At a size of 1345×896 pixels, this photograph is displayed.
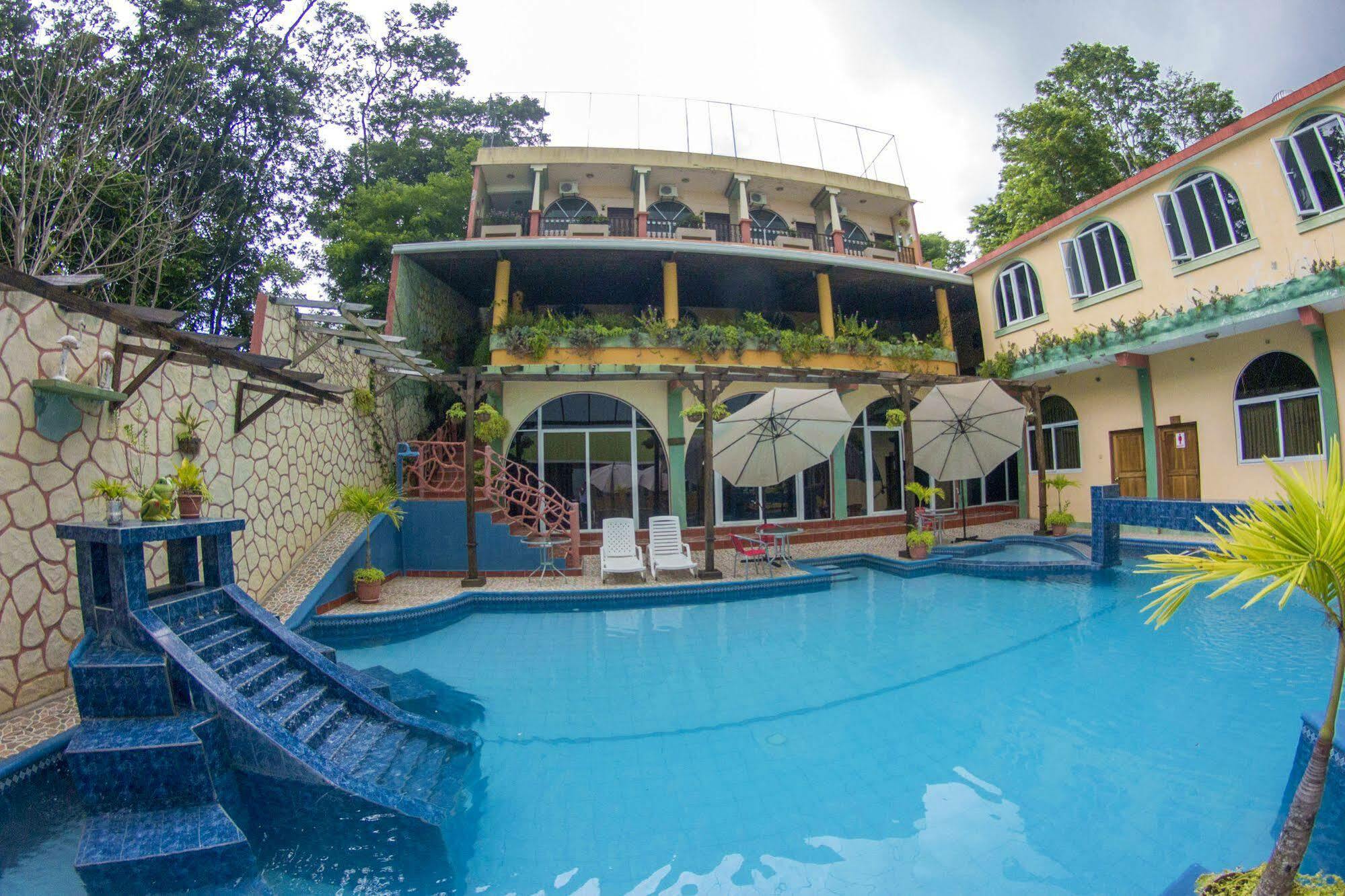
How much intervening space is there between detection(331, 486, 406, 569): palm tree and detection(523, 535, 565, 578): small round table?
2095 mm

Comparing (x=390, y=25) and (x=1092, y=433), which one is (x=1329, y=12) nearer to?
(x=1092, y=433)

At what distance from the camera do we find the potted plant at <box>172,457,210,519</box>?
14.9 feet

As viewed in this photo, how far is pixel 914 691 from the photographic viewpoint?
17.0 ft

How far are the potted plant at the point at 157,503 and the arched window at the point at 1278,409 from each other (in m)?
14.6

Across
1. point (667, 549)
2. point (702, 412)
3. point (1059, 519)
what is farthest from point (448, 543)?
point (1059, 519)

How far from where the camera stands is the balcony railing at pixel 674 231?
1480 centimetres

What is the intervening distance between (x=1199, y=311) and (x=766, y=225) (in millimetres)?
9884

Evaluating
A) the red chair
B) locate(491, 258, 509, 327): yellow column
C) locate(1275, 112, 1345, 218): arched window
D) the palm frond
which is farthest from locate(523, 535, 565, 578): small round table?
locate(1275, 112, 1345, 218): arched window

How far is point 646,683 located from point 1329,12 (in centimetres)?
1681

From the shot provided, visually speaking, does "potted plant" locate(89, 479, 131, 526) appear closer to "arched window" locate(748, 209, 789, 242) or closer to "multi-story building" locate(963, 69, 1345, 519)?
"arched window" locate(748, 209, 789, 242)

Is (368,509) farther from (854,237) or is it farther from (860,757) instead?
(854,237)

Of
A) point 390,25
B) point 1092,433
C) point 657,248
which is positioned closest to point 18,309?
point 657,248

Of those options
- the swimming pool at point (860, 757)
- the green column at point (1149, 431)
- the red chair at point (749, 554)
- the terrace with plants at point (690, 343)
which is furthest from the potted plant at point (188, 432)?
the green column at point (1149, 431)

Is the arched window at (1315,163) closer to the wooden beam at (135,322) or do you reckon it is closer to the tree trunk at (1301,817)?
the tree trunk at (1301,817)
